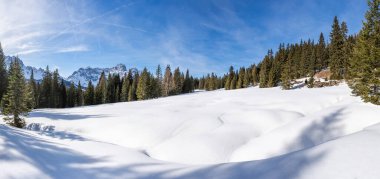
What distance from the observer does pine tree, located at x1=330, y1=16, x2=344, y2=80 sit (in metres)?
55.9

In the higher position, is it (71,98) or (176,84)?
(176,84)

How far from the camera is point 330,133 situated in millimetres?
15438

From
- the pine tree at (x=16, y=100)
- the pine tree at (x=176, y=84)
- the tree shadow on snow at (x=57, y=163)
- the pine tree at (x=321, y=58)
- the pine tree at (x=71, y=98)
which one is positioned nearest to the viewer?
the tree shadow on snow at (x=57, y=163)

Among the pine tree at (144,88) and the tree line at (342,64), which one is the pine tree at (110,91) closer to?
the pine tree at (144,88)

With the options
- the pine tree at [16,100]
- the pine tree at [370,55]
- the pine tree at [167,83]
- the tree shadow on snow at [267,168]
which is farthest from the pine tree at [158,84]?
the tree shadow on snow at [267,168]

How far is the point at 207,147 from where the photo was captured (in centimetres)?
1431

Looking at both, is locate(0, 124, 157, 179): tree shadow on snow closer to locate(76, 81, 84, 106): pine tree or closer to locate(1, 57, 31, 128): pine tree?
locate(1, 57, 31, 128): pine tree

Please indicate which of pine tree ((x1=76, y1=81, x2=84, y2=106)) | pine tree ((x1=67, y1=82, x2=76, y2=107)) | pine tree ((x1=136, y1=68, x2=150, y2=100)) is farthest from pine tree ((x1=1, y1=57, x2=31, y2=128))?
pine tree ((x1=76, y1=81, x2=84, y2=106))

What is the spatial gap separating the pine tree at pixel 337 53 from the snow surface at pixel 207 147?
3387cm

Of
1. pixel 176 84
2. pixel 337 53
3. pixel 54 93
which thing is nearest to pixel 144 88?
pixel 176 84

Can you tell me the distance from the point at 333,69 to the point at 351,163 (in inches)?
2431

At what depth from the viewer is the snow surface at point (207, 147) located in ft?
18.4

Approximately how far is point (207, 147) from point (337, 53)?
179 ft

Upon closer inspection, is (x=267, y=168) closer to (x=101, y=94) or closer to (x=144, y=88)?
(x=144, y=88)
